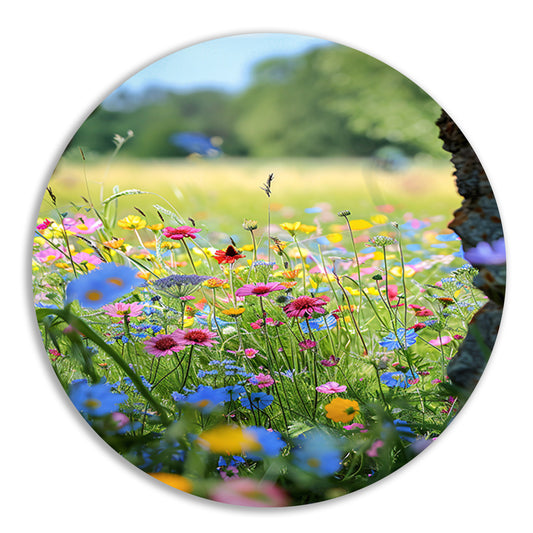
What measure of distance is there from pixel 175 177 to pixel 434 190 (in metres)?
0.69

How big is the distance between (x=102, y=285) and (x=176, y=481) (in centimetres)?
56

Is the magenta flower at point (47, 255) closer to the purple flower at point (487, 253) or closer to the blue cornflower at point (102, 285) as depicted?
the blue cornflower at point (102, 285)

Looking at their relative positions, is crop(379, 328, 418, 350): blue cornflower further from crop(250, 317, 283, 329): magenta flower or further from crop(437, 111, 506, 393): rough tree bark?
crop(250, 317, 283, 329): magenta flower

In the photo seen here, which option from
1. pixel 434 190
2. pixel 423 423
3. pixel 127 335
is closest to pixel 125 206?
pixel 127 335

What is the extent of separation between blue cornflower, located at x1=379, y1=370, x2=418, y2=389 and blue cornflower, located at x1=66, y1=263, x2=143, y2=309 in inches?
27.4

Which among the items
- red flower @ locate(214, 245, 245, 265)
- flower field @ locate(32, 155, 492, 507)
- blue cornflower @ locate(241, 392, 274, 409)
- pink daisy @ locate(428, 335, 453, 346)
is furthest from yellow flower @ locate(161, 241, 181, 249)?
pink daisy @ locate(428, 335, 453, 346)

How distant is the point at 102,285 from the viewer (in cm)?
141

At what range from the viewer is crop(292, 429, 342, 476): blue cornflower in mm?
1418

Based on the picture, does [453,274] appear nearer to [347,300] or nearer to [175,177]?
[347,300]

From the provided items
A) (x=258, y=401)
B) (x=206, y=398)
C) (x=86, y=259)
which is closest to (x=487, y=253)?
(x=258, y=401)

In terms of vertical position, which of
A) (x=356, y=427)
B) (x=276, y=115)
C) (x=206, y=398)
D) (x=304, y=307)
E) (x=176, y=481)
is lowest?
(x=176, y=481)

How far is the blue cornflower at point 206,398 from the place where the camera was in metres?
1.41

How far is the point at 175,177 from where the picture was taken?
141 cm

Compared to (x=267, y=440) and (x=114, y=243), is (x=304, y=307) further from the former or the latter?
(x=114, y=243)
